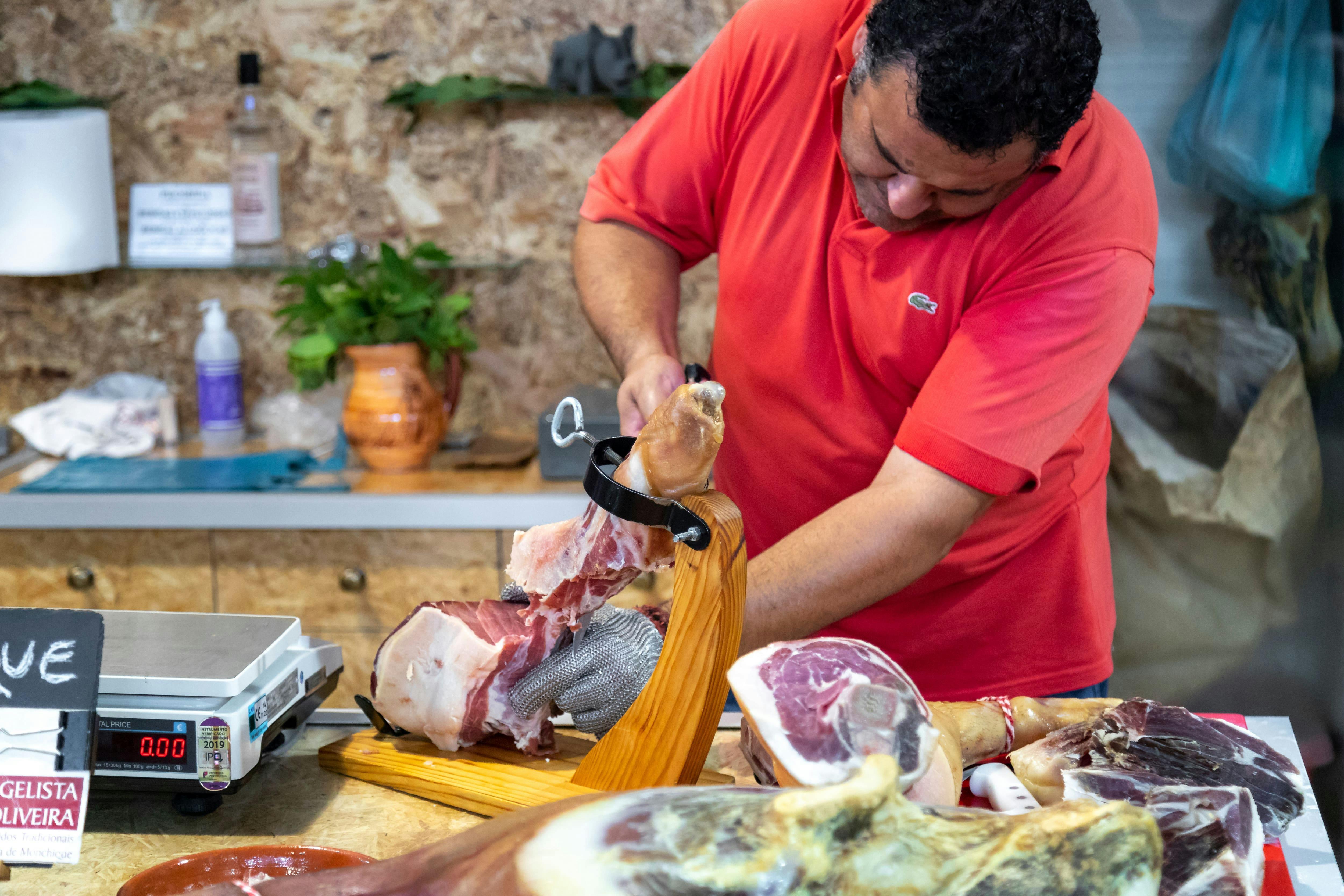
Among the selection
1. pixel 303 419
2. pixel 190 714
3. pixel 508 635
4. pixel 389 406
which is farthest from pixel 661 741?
pixel 303 419

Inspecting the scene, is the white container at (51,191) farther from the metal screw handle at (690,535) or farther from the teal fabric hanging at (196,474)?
the metal screw handle at (690,535)

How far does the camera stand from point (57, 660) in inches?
36.3

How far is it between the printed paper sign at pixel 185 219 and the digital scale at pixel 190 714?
1781 mm

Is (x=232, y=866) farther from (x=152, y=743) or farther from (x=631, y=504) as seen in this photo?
(x=631, y=504)

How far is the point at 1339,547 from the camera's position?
221cm

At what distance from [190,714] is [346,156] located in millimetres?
1973

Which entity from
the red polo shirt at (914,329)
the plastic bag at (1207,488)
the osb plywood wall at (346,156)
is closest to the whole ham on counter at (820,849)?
the red polo shirt at (914,329)

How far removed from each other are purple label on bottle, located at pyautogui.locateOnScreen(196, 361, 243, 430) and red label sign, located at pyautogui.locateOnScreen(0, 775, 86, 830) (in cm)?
184

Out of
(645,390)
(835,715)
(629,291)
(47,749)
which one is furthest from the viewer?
(629,291)

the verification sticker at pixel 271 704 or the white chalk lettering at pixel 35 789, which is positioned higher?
the white chalk lettering at pixel 35 789

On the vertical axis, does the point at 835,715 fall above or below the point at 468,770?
above

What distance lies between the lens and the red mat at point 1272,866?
0.93m

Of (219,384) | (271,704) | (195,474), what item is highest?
(271,704)

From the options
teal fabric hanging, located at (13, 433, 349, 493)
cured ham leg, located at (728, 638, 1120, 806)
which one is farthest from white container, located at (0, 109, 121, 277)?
cured ham leg, located at (728, 638, 1120, 806)
